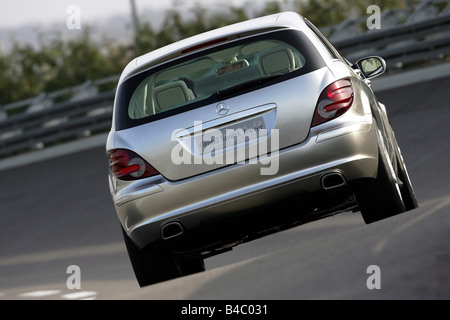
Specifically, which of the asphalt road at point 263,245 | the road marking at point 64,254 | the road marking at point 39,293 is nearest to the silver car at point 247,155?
the asphalt road at point 263,245

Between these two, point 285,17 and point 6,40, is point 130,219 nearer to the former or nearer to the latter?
point 285,17

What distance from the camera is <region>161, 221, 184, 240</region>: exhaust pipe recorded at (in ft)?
20.8

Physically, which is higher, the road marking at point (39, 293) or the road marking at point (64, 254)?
the road marking at point (64, 254)

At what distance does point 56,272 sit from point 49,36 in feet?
60.0

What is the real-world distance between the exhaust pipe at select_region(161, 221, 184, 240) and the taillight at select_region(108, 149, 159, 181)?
0.34 meters

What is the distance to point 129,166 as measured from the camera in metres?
6.39

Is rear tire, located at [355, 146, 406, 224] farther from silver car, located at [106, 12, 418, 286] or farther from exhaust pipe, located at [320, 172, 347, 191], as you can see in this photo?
exhaust pipe, located at [320, 172, 347, 191]

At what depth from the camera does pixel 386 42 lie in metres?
20.5

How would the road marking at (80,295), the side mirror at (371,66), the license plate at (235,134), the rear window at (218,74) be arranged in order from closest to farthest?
the license plate at (235,134) → the rear window at (218,74) → the road marking at (80,295) → the side mirror at (371,66)

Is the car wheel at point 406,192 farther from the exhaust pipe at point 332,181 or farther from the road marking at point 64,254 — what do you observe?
the road marking at point 64,254

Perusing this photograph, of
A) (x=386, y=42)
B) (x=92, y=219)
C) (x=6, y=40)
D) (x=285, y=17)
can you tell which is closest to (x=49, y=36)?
(x=6, y=40)

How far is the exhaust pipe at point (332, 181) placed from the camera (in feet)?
20.3

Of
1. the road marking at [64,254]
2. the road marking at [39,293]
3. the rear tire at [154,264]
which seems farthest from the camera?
the road marking at [64,254]

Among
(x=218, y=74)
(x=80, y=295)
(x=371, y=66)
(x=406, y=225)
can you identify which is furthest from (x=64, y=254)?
(x=406, y=225)
